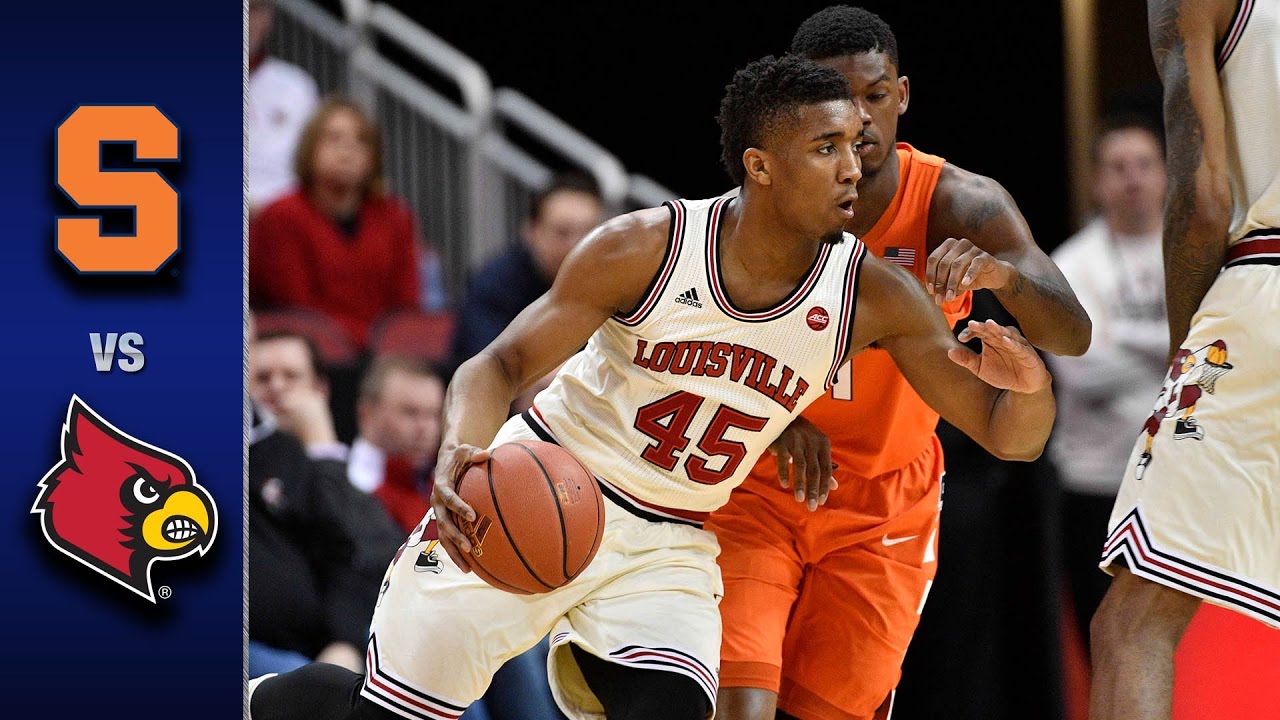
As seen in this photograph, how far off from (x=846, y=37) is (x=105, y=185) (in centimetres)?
191

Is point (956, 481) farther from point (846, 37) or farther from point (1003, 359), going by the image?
point (1003, 359)

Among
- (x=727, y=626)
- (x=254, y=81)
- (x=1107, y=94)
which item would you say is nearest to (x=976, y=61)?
(x=1107, y=94)

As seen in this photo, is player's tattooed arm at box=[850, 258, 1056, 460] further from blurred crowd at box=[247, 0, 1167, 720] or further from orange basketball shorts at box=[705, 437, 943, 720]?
blurred crowd at box=[247, 0, 1167, 720]

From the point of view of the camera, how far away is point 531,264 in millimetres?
7172

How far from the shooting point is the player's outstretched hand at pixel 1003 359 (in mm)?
3584

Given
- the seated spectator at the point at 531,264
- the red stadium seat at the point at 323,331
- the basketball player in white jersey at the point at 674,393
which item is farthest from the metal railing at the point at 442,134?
the basketball player in white jersey at the point at 674,393

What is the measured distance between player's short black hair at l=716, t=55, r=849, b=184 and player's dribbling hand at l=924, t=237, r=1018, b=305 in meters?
0.56

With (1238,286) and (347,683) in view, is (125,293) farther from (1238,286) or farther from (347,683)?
(1238,286)

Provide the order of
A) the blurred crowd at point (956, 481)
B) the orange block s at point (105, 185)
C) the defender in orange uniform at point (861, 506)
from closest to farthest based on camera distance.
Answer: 1. the orange block s at point (105, 185)
2. the defender in orange uniform at point (861, 506)
3. the blurred crowd at point (956, 481)

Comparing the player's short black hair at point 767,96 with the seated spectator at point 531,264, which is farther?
the seated spectator at point 531,264

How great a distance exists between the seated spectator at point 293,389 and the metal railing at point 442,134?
2.02 m

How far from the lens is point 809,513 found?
14.3 ft

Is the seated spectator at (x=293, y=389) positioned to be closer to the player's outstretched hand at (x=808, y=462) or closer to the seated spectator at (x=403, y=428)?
the seated spectator at (x=403, y=428)

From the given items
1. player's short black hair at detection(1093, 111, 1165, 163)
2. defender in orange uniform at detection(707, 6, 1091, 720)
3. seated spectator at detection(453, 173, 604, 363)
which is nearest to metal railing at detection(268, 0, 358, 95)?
seated spectator at detection(453, 173, 604, 363)
